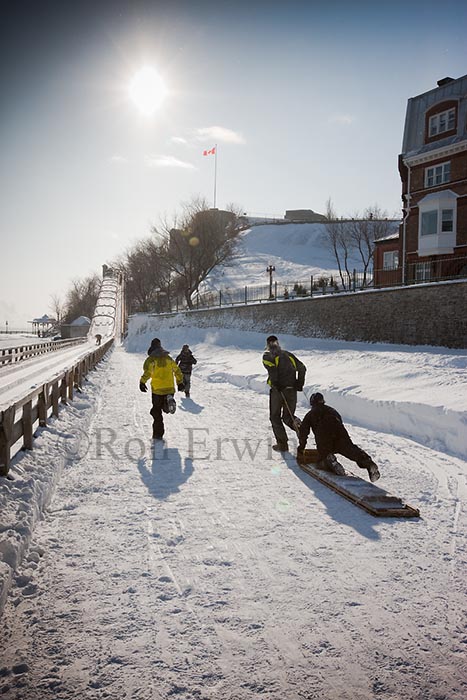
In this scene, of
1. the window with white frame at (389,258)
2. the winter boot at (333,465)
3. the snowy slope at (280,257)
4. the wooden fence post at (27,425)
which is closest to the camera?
the winter boot at (333,465)

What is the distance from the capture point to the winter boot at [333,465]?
627cm

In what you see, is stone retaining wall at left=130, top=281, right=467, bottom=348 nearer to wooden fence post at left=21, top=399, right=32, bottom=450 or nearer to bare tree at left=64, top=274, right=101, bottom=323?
wooden fence post at left=21, top=399, right=32, bottom=450

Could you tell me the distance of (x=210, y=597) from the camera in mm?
3520

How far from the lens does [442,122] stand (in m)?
26.6

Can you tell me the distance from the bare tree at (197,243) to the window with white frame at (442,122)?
2881 centimetres

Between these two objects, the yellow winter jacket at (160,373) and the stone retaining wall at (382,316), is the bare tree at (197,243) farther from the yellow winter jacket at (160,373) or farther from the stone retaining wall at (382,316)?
the yellow winter jacket at (160,373)

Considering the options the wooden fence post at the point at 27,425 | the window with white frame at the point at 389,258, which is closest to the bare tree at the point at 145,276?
the window with white frame at the point at 389,258

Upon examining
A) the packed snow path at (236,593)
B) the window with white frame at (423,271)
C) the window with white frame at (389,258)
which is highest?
the window with white frame at (389,258)

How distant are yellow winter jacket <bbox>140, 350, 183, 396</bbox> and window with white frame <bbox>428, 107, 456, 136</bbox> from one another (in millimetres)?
24923

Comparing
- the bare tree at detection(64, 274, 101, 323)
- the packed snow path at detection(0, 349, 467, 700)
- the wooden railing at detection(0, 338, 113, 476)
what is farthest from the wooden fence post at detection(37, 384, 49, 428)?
the bare tree at detection(64, 274, 101, 323)

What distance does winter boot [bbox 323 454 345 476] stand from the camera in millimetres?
6270

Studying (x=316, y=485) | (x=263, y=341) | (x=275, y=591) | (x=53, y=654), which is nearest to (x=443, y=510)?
(x=316, y=485)

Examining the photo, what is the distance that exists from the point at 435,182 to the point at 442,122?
338 centimetres

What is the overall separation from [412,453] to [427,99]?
2781cm
